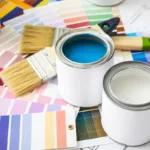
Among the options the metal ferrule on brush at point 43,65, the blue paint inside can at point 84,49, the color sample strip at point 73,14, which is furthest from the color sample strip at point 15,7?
the blue paint inside can at point 84,49

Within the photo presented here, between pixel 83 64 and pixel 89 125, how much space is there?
0.43 feet

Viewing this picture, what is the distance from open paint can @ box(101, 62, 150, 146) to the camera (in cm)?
56

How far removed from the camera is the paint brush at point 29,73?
28.1 inches

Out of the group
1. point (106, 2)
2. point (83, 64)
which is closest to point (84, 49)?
point (83, 64)

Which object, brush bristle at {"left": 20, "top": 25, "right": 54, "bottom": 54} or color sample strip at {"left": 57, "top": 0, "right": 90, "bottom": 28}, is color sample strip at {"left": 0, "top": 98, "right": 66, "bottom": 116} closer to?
brush bristle at {"left": 20, "top": 25, "right": 54, "bottom": 54}

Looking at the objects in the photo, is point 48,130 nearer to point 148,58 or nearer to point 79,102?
point 79,102

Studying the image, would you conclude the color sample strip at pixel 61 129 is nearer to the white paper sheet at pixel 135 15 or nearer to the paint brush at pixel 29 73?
the paint brush at pixel 29 73

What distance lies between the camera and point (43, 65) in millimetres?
745

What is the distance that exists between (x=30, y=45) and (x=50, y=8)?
0.16 meters

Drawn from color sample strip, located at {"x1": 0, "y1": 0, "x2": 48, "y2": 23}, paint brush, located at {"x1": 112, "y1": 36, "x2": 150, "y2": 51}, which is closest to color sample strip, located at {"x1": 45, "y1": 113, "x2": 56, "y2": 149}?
paint brush, located at {"x1": 112, "y1": 36, "x2": 150, "y2": 51}

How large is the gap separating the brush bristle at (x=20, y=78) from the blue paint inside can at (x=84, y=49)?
4.3 inches

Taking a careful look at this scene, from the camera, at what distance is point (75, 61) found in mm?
632

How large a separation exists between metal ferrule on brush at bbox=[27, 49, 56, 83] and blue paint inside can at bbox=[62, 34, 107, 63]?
97mm

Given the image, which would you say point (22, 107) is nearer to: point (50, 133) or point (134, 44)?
point (50, 133)
